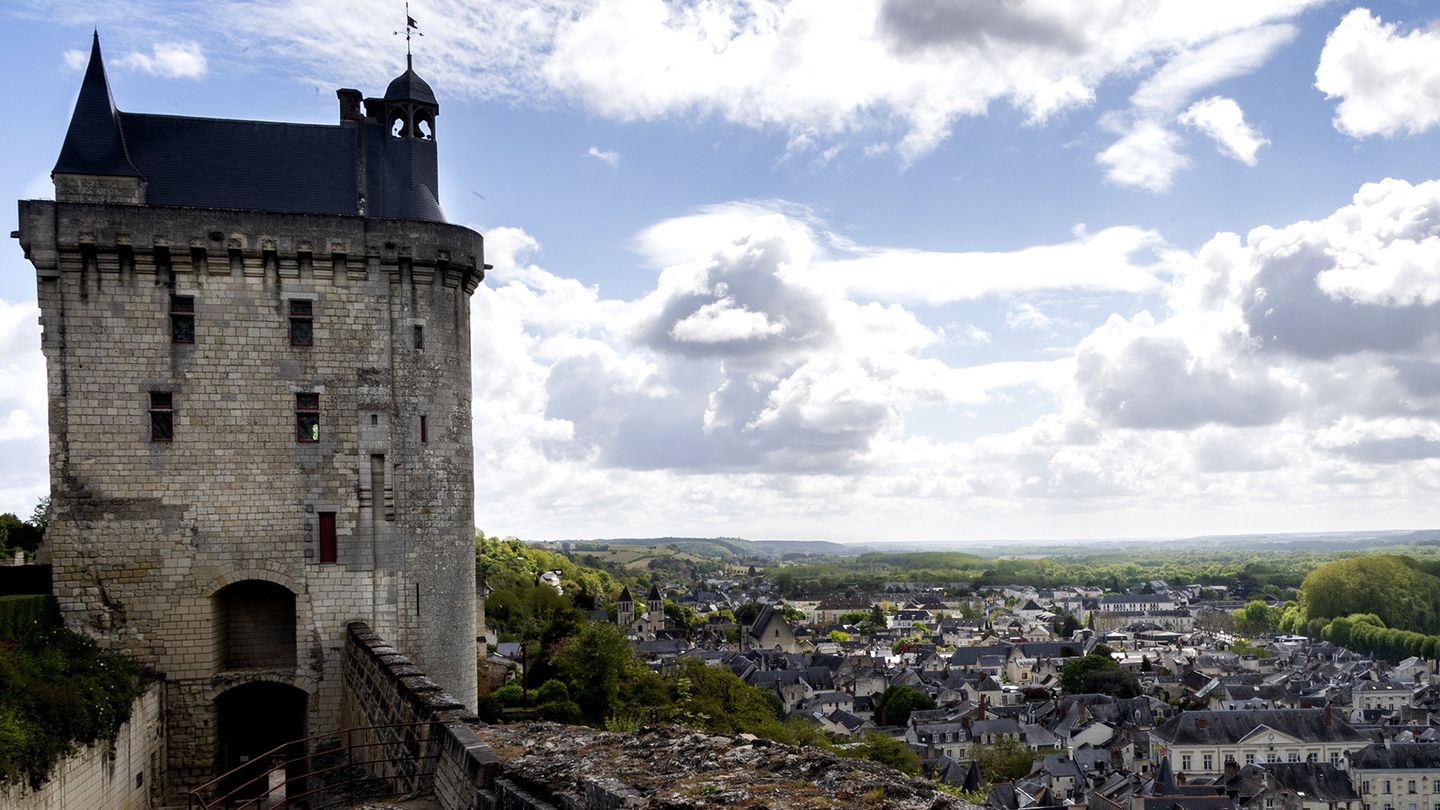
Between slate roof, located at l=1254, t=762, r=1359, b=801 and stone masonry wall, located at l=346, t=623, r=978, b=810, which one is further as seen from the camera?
slate roof, located at l=1254, t=762, r=1359, b=801

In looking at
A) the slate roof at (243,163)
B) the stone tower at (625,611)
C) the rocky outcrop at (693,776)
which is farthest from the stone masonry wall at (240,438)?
the stone tower at (625,611)

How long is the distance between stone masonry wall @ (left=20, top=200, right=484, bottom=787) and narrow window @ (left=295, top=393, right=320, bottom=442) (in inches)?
3.8

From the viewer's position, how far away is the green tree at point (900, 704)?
88.6 metres

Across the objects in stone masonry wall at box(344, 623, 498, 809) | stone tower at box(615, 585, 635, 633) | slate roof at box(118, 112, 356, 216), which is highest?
slate roof at box(118, 112, 356, 216)

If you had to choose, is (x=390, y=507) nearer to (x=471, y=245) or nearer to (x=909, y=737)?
(x=471, y=245)

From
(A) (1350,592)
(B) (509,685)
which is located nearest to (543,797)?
(B) (509,685)

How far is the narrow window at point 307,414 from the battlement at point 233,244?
78.2 inches

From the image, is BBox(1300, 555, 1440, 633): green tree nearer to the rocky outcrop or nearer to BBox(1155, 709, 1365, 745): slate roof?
BBox(1155, 709, 1365, 745): slate roof

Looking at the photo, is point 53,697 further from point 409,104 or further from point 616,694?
point 616,694

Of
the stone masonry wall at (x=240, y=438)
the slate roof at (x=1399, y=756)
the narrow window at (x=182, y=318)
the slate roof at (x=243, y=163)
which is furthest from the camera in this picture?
the slate roof at (x=1399, y=756)

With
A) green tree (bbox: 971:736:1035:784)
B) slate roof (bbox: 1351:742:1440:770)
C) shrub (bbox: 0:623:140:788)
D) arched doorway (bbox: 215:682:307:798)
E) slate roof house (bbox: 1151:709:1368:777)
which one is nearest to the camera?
shrub (bbox: 0:623:140:788)

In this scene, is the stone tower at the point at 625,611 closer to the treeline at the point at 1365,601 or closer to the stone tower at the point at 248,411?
the treeline at the point at 1365,601

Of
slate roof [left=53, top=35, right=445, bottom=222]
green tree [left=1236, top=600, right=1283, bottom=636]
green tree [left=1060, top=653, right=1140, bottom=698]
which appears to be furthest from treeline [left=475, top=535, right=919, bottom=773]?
green tree [left=1236, top=600, right=1283, bottom=636]

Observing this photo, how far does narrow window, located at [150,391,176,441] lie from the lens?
18.5 metres
